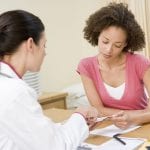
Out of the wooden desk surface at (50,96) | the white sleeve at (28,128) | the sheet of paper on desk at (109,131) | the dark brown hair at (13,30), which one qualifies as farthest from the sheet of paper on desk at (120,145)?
the wooden desk surface at (50,96)

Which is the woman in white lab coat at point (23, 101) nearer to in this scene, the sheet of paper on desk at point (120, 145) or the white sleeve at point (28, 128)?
the white sleeve at point (28, 128)

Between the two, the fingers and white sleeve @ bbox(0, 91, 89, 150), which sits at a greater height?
white sleeve @ bbox(0, 91, 89, 150)

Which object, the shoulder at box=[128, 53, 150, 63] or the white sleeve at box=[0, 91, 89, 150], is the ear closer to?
the white sleeve at box=[0, 91, 89, 150]

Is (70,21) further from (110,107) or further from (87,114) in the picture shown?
(87,114)

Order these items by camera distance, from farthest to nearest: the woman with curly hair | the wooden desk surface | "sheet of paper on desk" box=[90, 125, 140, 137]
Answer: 1. the wooden desk surface
2. the woman with curly hair
3. "sheet of paper on desk" box=[90, 125, 140, 137]

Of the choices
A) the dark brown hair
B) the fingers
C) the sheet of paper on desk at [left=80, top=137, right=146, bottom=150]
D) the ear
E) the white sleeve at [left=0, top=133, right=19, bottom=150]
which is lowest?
the sheet of paper on desk at [left=80, top=137, right=146, bottom=150]

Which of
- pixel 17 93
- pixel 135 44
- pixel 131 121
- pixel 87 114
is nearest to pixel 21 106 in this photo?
pixel 17 93

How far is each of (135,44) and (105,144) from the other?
837 millimetres

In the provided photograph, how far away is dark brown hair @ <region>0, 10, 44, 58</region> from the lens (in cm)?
117

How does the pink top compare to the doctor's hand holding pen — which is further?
the pink top

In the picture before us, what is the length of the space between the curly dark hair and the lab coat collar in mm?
979

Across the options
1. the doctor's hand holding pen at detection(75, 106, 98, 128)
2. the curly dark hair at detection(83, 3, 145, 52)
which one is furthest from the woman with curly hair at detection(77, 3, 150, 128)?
the doctor's hand holding pen at detection(75, 106, 98, 128)

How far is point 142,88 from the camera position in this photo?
2.04 m

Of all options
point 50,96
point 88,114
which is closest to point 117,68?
point 88,114
